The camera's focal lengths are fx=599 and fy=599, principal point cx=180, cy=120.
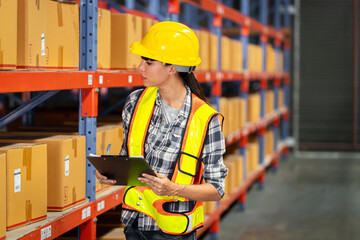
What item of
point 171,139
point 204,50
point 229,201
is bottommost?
point 229,201

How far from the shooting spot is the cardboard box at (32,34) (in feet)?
8.91

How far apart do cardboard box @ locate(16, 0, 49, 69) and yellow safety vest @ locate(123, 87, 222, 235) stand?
55 centimetres

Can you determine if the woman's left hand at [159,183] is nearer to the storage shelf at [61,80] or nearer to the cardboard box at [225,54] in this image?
the storage shelf at [61,80]

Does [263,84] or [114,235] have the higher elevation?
[263,84]

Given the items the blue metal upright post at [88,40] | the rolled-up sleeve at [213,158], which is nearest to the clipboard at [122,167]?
the rolled-up sleeve at [213,158]

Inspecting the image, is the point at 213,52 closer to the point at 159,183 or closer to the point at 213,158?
the point at 213,158

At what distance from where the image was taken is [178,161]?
2609 mm

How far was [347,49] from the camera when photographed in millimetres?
12578

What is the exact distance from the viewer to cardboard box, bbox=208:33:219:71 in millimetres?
6056

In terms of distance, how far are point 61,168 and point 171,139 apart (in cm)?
79

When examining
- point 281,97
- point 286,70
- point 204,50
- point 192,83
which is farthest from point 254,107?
point 192,83

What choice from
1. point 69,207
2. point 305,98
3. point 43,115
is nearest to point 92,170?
point 69,207

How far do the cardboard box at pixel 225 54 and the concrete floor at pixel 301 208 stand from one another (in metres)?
1.81

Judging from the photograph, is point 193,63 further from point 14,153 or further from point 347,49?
point 347,49
